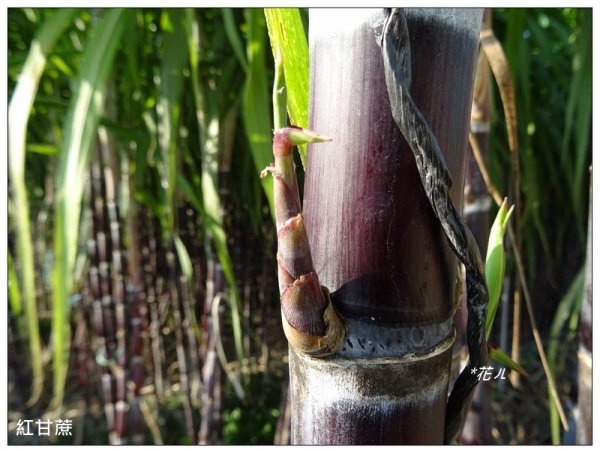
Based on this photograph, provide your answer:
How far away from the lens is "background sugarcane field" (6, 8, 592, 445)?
12.1 inches

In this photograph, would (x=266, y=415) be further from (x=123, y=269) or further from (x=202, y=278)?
(x=123, y=269)

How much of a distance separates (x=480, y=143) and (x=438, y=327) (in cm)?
21

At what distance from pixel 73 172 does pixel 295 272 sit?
0.22 m

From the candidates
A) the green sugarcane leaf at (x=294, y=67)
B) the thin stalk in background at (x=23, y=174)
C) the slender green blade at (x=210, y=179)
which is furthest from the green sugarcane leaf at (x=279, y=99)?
the slender green blade at (x=210, y=179)

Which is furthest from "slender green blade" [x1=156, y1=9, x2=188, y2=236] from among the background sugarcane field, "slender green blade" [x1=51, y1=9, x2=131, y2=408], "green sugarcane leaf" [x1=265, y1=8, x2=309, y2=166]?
"green sugarcane leaf" [x1=265, y1=8, x2=309, y2=166]

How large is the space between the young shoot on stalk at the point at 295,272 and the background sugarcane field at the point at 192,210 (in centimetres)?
5

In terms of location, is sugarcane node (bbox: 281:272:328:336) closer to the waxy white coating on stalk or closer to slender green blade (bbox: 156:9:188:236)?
the waxy white coating on stalk

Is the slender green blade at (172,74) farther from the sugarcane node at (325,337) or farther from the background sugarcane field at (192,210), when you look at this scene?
the sugarcane node at (325,337)

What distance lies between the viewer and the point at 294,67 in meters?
0.14

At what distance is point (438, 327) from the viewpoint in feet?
0.41

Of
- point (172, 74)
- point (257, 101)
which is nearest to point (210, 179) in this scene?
point (172, 74)

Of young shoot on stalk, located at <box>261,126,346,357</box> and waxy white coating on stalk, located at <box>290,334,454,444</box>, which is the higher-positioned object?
young shoot on stalk, located at <box>261,126,346,357</box>

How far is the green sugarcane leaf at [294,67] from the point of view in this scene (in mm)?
141

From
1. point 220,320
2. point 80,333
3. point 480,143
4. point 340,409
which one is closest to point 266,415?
point 220,320
